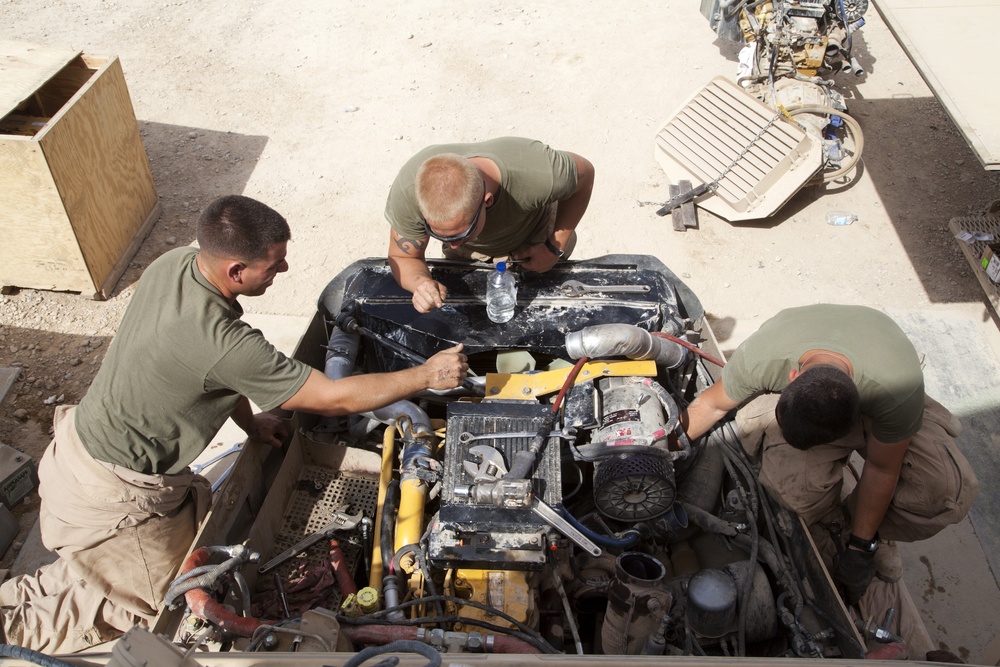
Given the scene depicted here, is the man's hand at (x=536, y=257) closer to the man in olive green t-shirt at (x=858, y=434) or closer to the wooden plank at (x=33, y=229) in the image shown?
the man in olive green t-shirt at (x=858, y=434)

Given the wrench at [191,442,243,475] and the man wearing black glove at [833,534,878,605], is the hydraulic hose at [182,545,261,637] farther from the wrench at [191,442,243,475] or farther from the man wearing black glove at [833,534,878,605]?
the man wearing black glove at [833,534,878,605]

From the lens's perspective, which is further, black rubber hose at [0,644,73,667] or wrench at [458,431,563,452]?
wrench at [458,431,563,452]

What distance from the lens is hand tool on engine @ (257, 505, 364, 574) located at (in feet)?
9.20

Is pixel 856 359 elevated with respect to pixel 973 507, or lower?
elevated

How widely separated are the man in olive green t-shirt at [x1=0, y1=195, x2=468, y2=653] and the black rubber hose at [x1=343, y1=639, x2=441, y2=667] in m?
1.08

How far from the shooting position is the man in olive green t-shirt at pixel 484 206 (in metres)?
3.28

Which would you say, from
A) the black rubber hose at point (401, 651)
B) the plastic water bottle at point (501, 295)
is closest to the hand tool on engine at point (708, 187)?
the plastic water bottle at point (501, 295)

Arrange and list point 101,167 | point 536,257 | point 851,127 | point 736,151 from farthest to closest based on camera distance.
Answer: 1. point 851,127
2. point 736,151
3. point 101,167
4. point 536,257

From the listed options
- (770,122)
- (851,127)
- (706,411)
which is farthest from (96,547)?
(851,127)

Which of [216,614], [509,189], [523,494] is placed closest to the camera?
[216,614]

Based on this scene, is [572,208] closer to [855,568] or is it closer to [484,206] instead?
[484,206]

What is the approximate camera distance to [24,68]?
528cm

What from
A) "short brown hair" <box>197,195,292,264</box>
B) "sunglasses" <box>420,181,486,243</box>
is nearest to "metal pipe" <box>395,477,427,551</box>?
"short brown hair" <box>197,195,292,264</box>

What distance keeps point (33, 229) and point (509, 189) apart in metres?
3.55
